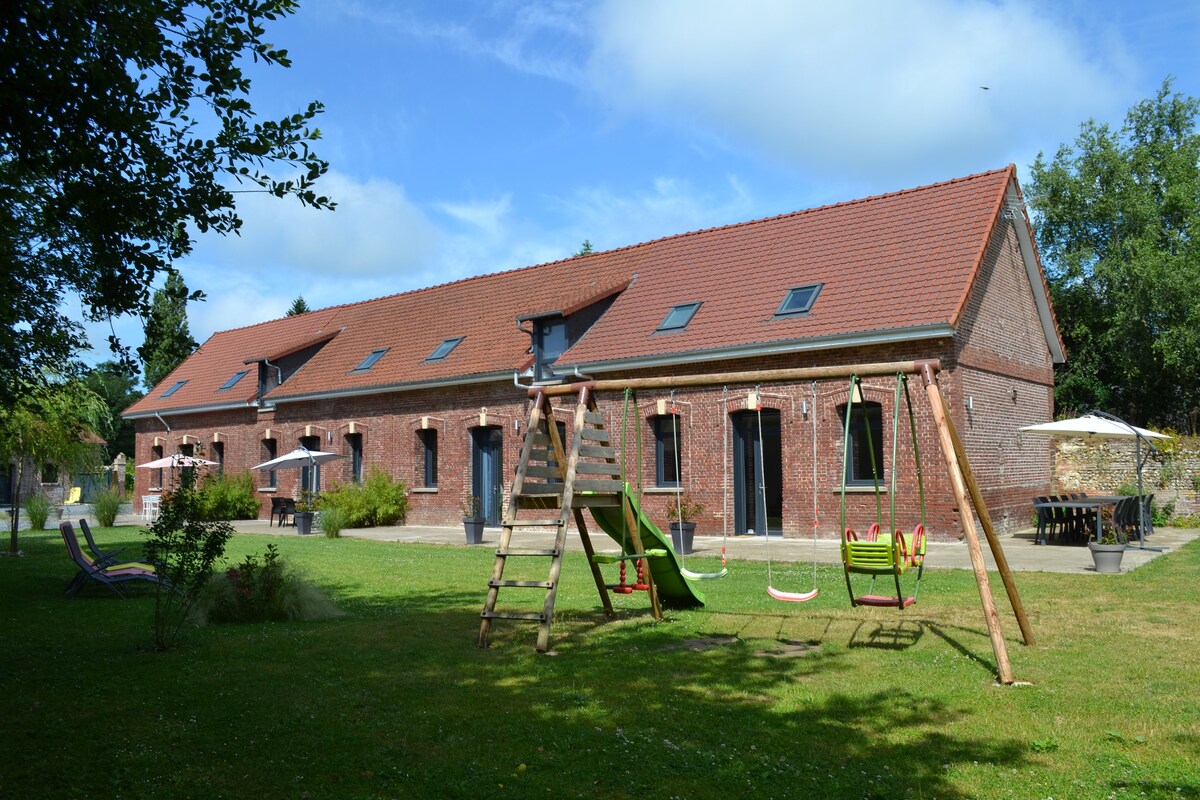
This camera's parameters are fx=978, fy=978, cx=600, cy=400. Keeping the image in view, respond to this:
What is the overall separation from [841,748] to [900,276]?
14.1 meters

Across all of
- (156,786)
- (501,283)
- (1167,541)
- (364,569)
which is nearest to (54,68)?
(156,786)

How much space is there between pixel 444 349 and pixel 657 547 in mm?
16572

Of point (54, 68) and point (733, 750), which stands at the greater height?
point (54, 68)

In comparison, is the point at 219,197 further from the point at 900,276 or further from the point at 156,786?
the point at 900,276

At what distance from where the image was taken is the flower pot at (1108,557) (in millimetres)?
12602

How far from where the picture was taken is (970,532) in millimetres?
7312

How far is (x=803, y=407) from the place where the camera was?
59.0 ft

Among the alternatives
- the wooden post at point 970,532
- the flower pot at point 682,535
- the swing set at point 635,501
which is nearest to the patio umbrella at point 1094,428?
the flower pot at point 682,535

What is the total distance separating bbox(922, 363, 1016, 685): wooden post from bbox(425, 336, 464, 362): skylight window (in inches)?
714

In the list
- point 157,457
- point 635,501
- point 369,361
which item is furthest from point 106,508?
point 635,501

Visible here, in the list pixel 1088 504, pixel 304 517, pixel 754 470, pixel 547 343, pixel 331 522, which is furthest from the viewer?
pixel 304 517

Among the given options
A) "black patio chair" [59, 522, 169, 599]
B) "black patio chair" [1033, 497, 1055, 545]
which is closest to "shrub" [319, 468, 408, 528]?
"black patio chair" [59, 522, 169, 599]

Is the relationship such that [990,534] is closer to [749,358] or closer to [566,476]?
[566,476]

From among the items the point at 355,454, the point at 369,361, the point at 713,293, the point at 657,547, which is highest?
the point at 713,293
